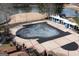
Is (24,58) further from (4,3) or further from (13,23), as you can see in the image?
(4,3)

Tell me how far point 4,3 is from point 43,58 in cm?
78

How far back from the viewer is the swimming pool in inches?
69.1

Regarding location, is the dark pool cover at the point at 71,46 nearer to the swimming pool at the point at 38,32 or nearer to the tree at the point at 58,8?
the swimming pool at the point at 38,32

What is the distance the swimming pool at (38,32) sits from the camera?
1.75 metres

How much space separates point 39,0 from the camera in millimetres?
1722

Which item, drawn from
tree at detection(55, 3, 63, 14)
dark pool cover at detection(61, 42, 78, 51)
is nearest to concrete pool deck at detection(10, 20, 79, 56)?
dark pool cover at detection(61, 42, 78, 51)

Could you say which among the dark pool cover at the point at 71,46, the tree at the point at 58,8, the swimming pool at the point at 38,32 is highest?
the tree at the point at 58,8

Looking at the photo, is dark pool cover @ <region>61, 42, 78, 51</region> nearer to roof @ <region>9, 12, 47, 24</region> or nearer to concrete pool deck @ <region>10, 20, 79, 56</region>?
concrete pool deck @ <region>10, 20, 79, 56</region>

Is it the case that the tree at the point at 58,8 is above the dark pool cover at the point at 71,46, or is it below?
above

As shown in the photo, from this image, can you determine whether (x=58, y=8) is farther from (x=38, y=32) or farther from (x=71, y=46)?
(x=71, y=46)

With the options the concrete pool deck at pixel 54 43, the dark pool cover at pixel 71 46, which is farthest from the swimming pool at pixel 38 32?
the dark pool cover at pixel 71 46

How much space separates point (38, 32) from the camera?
5.76ft

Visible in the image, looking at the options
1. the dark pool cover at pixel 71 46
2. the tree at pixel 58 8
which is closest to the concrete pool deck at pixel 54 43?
the dark pool cover at pixel 71 46

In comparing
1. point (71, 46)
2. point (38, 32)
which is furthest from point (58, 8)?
point (71, 46)
